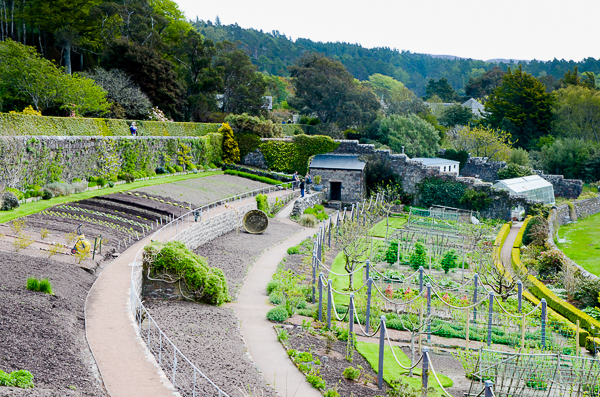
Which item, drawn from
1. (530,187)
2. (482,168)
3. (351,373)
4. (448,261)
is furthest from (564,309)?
(482,168)

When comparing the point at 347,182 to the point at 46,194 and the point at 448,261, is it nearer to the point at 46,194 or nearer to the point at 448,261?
the point at 448,261

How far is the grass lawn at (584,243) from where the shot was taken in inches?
945

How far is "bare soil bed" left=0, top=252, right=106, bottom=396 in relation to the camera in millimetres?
9086

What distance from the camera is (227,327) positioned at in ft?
47.8

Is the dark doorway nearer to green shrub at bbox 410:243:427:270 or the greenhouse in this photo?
the greenhouse

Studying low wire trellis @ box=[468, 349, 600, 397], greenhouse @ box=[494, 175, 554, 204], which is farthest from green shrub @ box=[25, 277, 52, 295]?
greenhouse @ box=[494, 175, 554, 204]

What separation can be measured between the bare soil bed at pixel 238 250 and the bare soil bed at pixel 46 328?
19.3ft

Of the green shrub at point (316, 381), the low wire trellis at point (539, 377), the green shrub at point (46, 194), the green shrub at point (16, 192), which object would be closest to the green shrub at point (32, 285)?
the green shrub at point (316, 381)

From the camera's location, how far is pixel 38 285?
1284 cm

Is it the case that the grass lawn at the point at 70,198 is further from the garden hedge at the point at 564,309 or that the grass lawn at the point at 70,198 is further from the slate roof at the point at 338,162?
the garden hedge at the point at 564,309

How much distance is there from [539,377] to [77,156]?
Result: 76.9ft

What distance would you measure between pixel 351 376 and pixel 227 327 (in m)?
3.94

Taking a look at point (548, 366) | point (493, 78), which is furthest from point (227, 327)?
point (493, 78)

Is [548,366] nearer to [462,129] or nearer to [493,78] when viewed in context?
[462,129]
